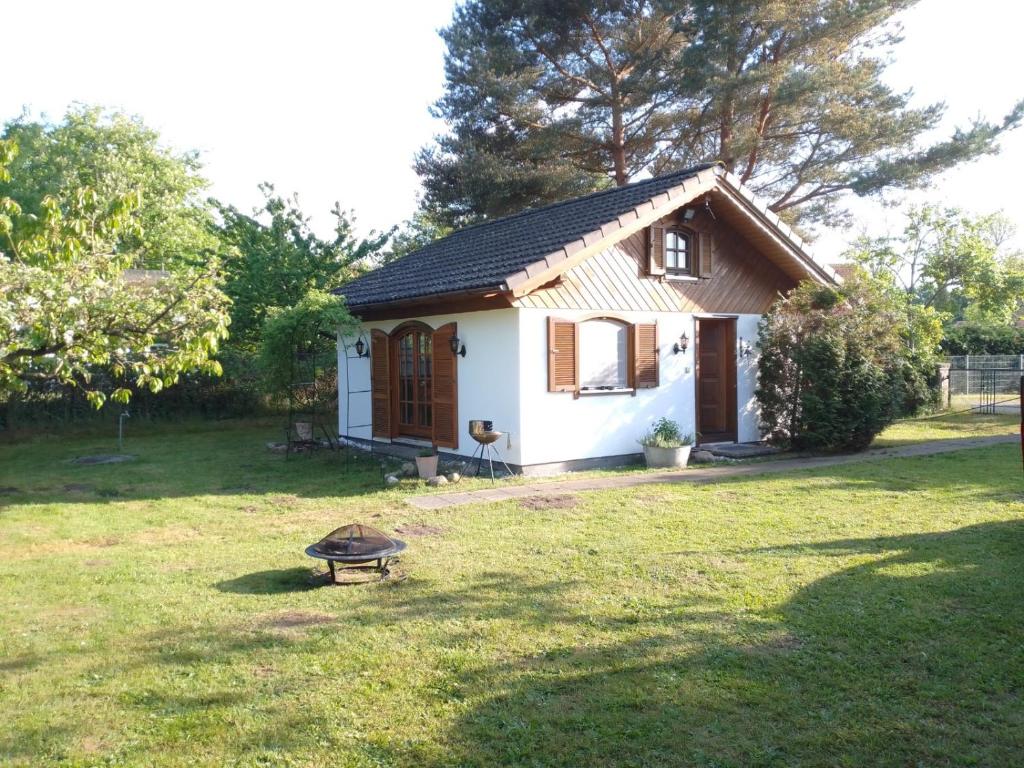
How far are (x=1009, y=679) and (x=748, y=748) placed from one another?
1727 mm

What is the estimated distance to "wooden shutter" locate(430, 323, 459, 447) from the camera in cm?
1253

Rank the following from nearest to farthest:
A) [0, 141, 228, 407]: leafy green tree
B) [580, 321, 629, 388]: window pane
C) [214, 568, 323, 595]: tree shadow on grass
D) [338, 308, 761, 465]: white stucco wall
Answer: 1. [0, 141, 228, 407]: leafy green tree
2. [214, 568, 323, 595]: tree shadow on grass
3. [338, 308, 761, 465]: white stucco wall
4. [580, 321, 629, 388]: window pane

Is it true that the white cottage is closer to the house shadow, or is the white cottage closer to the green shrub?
the green shrub

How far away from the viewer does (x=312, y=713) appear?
3.98 meters

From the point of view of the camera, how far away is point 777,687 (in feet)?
13.9

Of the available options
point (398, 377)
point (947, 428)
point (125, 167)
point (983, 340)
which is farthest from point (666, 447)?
point (125, 167)

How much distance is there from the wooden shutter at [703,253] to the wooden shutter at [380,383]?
560cm

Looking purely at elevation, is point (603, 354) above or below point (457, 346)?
below

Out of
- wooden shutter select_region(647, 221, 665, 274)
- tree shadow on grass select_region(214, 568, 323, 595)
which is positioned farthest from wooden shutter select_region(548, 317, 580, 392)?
tree shadow on grass select_region(214, 568, 323, 595)

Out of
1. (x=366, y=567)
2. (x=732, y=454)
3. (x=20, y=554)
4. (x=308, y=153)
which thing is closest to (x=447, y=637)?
(x=366, y=567)

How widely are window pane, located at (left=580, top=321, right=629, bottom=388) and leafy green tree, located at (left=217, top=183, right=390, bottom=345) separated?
8653 mm

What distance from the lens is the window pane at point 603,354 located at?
12180mm

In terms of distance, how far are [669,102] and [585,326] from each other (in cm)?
1170

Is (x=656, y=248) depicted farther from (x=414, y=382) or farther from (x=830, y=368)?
(x=414, y=382)
